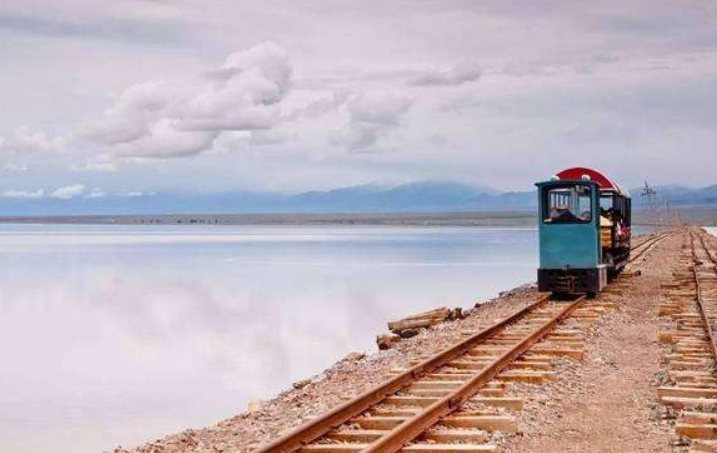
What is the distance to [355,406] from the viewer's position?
10180 mm

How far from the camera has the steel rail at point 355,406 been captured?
861 centimetres

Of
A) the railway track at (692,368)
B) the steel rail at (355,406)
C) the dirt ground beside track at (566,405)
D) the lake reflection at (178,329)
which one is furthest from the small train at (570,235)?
the steel rail at (355,406)

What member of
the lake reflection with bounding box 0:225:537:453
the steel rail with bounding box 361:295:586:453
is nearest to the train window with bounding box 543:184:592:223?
the lake reflection with bounding box 0:225:537:453

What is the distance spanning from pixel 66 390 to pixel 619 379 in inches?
444

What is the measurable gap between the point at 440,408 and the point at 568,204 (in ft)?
50.1

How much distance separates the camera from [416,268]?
55281 mm

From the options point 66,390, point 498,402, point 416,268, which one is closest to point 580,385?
point 498,402

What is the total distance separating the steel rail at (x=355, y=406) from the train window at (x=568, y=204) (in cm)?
892

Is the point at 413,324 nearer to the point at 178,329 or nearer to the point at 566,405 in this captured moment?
the point at 178,329

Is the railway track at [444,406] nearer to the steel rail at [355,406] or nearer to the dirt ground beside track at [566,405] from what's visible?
the steel rail at [355,406]

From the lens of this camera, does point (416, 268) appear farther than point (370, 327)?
Yes

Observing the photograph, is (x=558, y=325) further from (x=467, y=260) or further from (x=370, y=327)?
(x=467, y=260)

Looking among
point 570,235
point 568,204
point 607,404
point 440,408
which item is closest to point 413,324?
point 570,235

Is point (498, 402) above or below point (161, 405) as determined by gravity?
above
